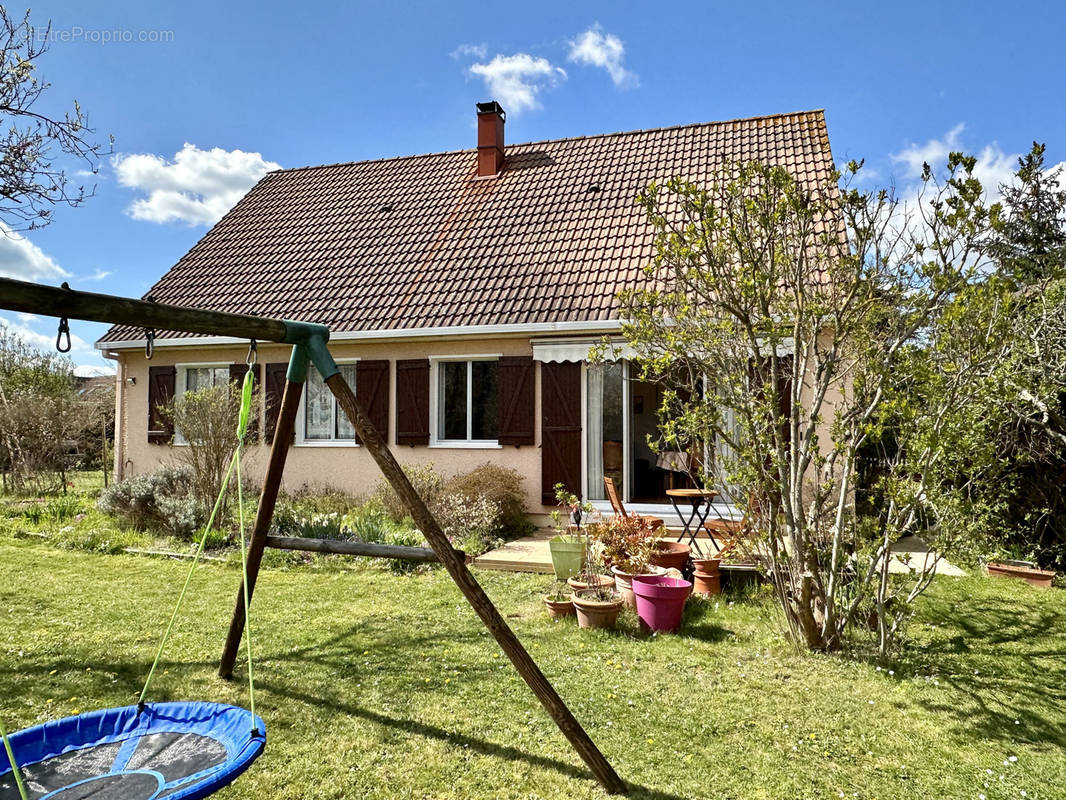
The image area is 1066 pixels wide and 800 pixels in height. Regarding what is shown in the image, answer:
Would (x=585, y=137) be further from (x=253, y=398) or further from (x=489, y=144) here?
(x=253, y=398)

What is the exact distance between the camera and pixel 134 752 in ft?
10.1

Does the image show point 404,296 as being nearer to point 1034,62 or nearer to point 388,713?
point 388,713

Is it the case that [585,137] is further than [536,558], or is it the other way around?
[585,137]

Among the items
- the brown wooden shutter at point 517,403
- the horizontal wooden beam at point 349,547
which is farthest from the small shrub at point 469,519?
the horizontal wooden beam at point 349,547

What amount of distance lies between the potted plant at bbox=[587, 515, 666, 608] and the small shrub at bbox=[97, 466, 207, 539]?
642cm

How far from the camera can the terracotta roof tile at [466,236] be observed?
1155 centimetres

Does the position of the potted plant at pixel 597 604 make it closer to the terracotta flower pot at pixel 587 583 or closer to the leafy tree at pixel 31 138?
the terracotta flower pot at pixel 587 583

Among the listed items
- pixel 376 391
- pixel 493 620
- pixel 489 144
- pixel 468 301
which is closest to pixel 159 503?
pixel 376 391

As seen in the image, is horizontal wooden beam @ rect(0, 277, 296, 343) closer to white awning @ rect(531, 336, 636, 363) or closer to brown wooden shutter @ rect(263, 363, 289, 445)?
white awning @ rect(531, 336, 636, 363)

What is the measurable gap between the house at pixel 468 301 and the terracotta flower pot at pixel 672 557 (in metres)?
3.26

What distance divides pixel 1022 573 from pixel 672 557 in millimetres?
4164

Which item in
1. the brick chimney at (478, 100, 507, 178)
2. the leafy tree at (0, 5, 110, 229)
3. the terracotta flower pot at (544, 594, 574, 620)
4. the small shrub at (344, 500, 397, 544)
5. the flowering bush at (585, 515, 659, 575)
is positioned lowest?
the terracotta flower pot at (544, 594, 574, 620)

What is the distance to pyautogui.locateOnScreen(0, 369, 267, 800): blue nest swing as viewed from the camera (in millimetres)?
2758

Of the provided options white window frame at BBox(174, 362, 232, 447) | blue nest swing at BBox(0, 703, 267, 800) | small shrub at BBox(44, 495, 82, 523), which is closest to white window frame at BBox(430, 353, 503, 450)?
white window frame at BBox(174, 362, 232, 447)
